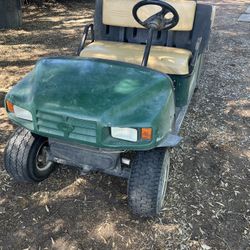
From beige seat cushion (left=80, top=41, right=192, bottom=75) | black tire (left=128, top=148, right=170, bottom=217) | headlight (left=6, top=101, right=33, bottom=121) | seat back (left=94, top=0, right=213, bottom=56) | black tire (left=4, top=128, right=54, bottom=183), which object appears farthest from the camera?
seat back (left=94, top=0, right=213, bottom=56)

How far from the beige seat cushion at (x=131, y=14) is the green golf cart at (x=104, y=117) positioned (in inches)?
23.4

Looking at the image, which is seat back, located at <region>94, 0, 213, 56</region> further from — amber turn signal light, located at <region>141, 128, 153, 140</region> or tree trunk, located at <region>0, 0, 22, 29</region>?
tree trunk, located at <region>0, 0, 22, 29</region>

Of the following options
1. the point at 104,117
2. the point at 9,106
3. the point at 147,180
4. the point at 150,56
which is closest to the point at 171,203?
the point at 147,180

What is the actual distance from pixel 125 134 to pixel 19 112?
0.72 metres

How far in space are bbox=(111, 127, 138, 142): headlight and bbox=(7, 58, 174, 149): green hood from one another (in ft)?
0.14

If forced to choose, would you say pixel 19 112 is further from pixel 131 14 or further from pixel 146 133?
pixel 131 14

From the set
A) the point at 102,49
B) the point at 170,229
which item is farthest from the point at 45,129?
the point at 102,49

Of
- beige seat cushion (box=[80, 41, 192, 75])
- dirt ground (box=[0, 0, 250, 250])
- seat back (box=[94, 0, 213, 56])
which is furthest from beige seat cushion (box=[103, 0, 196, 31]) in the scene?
dirt ground (box=[0, 0, 250, 250])

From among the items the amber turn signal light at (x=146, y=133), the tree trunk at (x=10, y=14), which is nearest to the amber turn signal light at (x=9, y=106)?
the amber turn signal light at (x=146, y=133)

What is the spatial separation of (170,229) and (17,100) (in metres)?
1.41

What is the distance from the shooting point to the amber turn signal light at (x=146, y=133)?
2002 mm

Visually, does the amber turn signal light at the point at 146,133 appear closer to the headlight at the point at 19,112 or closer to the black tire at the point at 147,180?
the black tire at the point at 147,180

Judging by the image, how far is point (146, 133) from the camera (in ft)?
6.61

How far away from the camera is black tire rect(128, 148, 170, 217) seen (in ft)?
7.72
